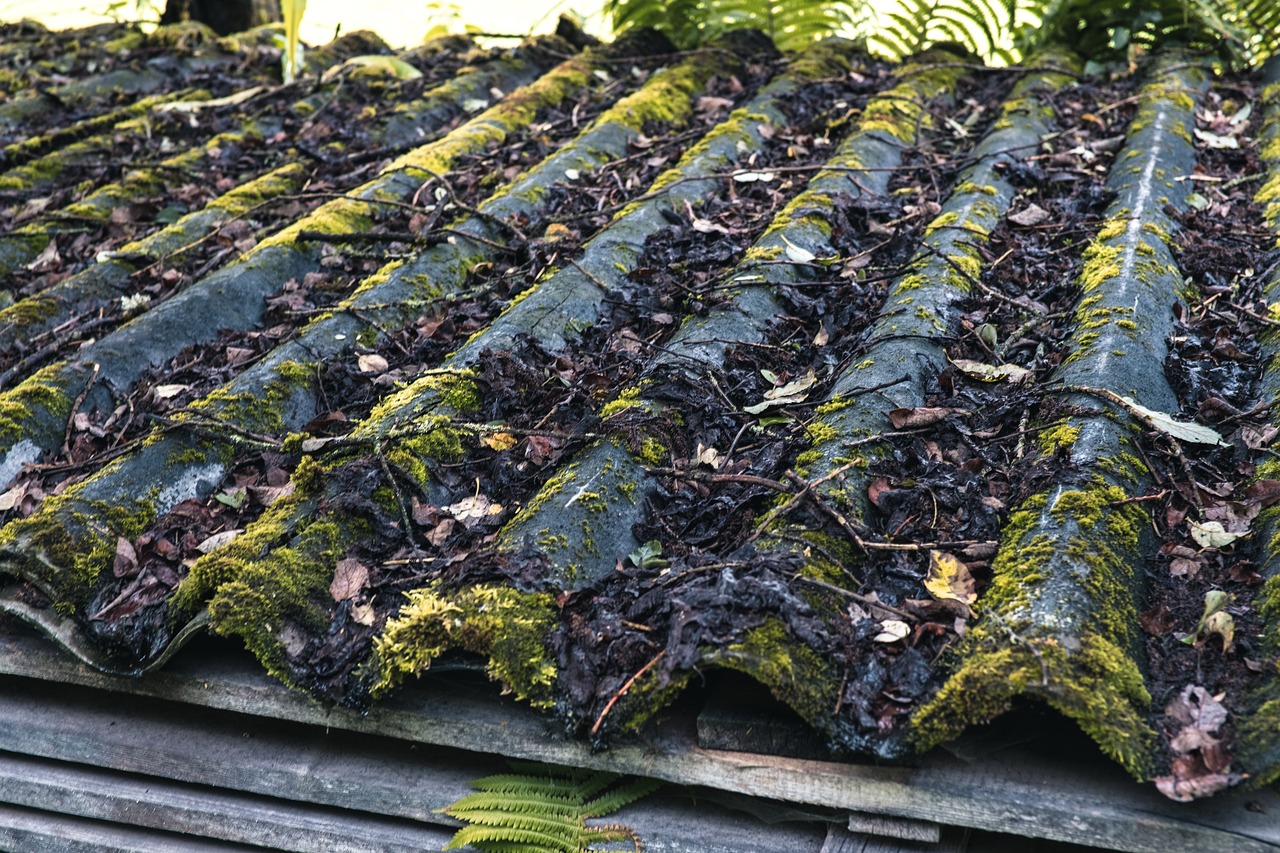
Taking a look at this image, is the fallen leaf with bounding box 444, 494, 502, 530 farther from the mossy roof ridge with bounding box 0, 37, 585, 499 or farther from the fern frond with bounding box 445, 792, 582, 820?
the mossy roof ridge with bounding box 0, 37, 585, 499

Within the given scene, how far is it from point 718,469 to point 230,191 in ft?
8.84

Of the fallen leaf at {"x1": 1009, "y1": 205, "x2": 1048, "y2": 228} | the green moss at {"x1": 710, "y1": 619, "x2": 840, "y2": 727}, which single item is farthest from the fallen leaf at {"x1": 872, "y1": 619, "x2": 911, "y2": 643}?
the fallen leaf at {"x1": 1009, "y1": 205, "x2": 1048, "y2": 228}

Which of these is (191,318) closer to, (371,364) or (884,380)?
(371,364)

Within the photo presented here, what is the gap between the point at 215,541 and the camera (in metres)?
2.10

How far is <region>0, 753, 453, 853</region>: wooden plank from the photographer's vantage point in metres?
1.86

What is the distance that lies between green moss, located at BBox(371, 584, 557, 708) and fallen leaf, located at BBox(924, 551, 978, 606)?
66cm

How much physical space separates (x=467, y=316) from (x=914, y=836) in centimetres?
186

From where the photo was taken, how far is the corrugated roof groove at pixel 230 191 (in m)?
3.11

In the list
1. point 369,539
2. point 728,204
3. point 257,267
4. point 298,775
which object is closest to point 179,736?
point 298,775

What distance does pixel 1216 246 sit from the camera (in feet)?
9.69

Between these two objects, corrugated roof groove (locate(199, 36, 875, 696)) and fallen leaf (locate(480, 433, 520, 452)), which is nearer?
corrugated roof groove (locate(199, 36, 875, 696))

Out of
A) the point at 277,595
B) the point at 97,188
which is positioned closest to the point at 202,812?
the point at 277,595

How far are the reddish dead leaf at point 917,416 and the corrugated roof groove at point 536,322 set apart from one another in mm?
685

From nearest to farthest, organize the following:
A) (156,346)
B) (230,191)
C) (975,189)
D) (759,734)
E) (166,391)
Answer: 1. (759,734)
2. (166,391)
3. (156,346)
4. (975,189)
5. (230,191)
